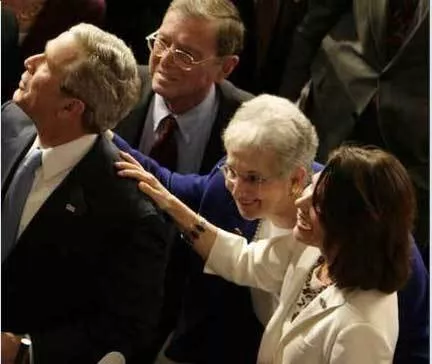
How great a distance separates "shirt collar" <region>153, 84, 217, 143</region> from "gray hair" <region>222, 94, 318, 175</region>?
1.50ft

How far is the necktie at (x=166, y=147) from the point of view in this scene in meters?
2.86

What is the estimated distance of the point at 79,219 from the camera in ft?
7.62

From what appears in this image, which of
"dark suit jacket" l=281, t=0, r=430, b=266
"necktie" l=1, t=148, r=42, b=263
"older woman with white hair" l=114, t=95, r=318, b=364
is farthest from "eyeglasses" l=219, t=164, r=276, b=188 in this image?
"dark suit jacket" l=281, t=0, r=430, b=266

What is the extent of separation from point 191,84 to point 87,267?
2.20 ft

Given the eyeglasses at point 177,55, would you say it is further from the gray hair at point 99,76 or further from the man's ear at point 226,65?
the gray hair at point 99,76

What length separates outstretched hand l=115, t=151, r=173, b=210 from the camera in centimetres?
238

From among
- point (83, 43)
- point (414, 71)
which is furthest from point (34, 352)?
point (414, 71)

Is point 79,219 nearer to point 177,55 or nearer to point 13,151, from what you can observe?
point 13,151

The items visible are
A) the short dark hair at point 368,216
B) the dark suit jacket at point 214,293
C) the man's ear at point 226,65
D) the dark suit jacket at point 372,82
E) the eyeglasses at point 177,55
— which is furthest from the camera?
the dark suit jacket at point 372,82

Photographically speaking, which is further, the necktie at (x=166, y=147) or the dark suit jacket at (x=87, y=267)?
the necktie at (x=166, y=147)

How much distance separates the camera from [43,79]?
7.69ft

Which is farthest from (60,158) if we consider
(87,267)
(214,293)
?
(214,293)

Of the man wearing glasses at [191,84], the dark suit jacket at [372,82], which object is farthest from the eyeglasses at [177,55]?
the dark suit jacket at [372,82]

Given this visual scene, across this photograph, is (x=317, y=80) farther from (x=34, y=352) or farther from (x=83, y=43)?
(x=34, y=352)
